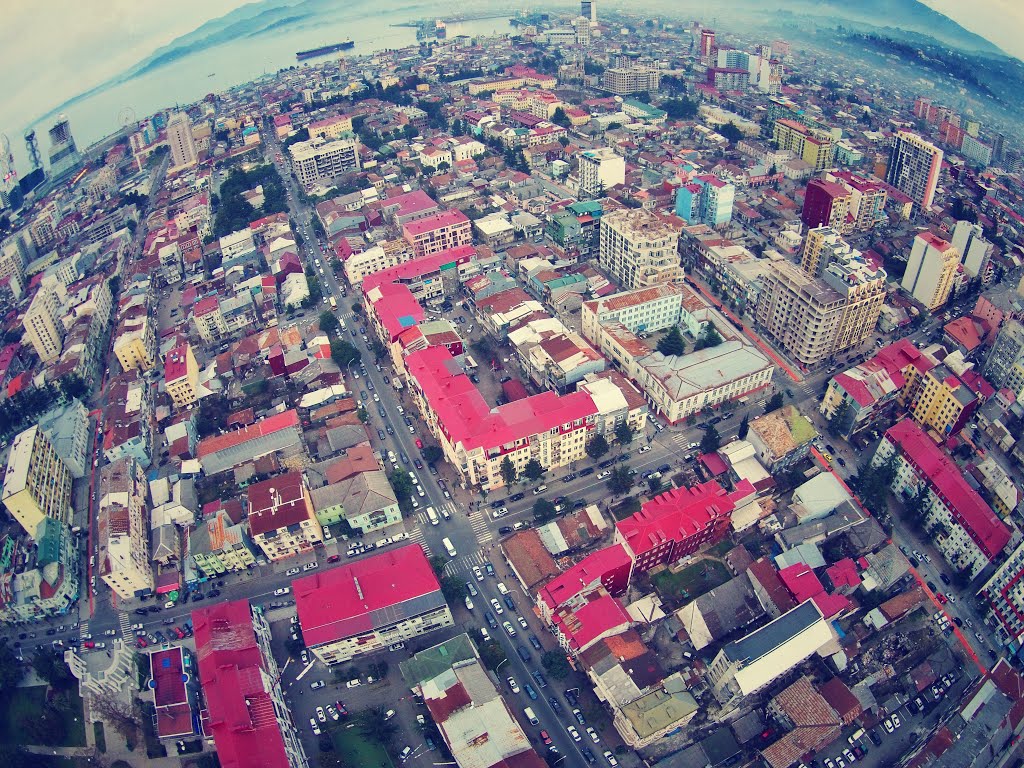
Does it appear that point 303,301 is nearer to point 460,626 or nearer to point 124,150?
point 460,626

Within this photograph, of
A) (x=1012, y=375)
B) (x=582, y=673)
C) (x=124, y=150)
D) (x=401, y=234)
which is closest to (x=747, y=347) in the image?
(x=1012, y=375)

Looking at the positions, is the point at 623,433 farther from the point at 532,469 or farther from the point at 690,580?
the point at 690,580

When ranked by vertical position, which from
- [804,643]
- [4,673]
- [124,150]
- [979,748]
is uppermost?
[124,150]

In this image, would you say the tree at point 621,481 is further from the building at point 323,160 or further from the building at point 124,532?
the building at point 323,160

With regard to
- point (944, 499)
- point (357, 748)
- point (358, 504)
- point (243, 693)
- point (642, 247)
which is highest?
point (642, 247)

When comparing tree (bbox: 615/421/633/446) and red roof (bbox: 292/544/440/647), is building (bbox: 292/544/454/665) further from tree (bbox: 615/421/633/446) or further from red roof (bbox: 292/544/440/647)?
tree (bbox: 615/421/633/446)

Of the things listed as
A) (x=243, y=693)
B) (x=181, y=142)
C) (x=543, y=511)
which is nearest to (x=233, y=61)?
(x=181, y=142)

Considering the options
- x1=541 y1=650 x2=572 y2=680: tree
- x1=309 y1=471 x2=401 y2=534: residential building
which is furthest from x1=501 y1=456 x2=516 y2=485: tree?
x1=541 y1=650 x2=572 y2=680: tree
